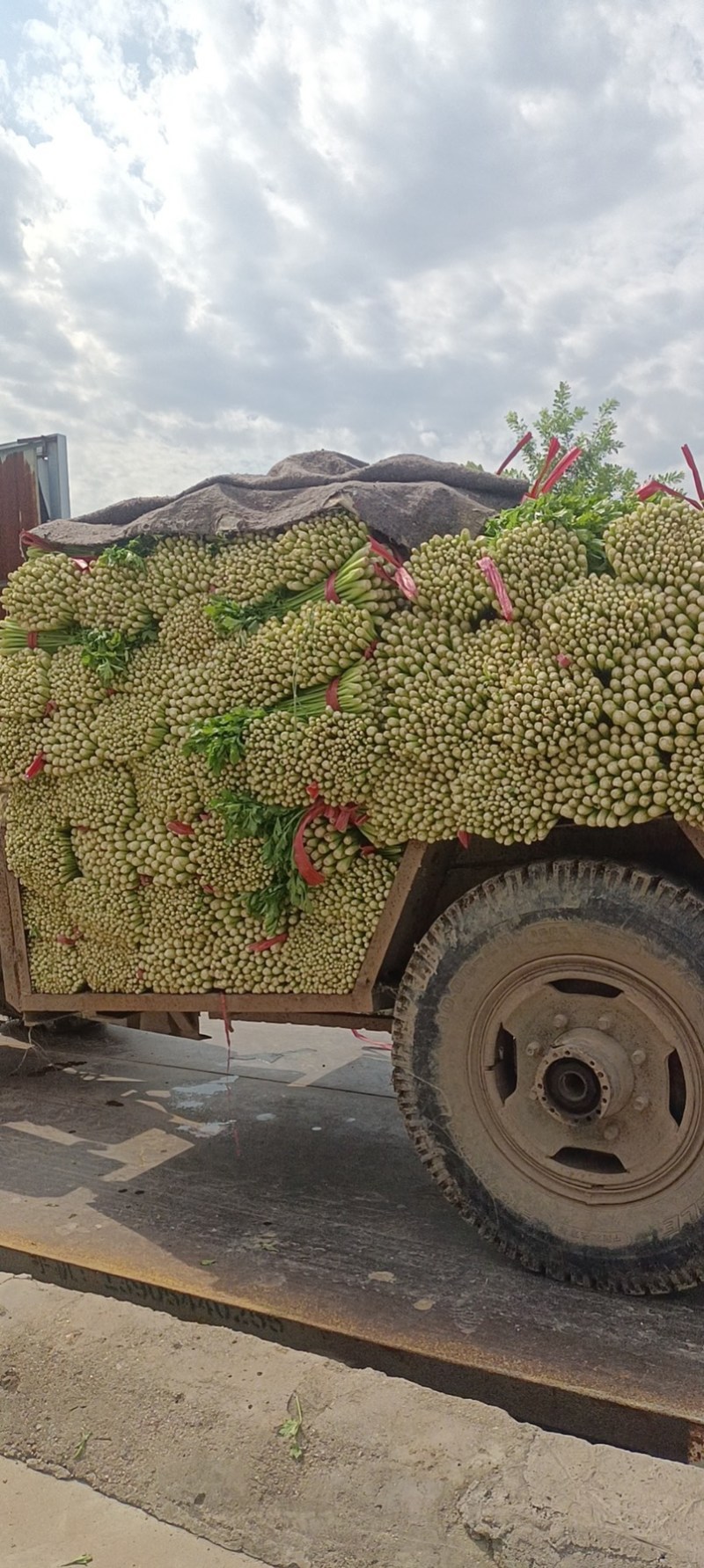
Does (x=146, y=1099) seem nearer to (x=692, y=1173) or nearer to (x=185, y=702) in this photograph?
(x=185, y=702)

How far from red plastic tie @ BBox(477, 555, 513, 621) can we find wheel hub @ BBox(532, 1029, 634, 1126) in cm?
109

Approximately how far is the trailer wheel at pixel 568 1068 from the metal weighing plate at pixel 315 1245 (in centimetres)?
18

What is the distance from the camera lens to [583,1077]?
7.97 ft

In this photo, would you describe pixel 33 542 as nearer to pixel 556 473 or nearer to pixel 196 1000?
pixel 196 1000

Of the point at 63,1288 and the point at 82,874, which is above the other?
the point at 82,874

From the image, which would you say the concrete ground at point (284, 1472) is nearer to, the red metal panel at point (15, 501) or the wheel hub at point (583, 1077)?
the wheel hub at point (583, 1077)

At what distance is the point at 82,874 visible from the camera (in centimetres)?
319

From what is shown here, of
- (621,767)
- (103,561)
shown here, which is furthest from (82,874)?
(621,767)

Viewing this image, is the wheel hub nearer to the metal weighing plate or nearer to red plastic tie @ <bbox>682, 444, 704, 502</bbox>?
the metal weighing plate

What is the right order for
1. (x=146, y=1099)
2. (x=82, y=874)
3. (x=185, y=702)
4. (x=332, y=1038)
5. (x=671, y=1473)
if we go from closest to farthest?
(x=671, y=1473) < (x=185, y=702) < (x=82, y=874) < (x=146, y=1099) < (x=332, y=1038)

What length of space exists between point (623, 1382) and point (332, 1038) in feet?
10.5

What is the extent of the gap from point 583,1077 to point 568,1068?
0.14ft

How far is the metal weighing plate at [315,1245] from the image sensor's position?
214 cm

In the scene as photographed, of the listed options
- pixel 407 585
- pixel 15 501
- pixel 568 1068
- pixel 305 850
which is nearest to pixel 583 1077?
pixel 568 1068
